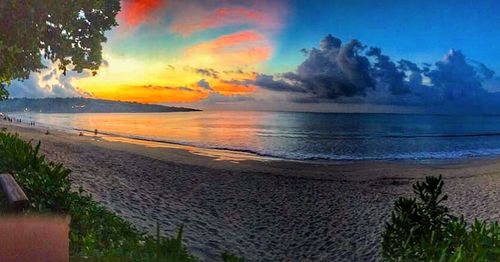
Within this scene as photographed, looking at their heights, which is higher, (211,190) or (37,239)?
(37,239)

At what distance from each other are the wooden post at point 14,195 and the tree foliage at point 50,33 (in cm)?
961

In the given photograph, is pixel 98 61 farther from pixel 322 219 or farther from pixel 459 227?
pixel 459 227

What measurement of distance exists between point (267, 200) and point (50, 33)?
44.1ft

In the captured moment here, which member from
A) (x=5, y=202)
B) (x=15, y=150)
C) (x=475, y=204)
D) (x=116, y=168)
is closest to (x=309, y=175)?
(x=475, y=204)

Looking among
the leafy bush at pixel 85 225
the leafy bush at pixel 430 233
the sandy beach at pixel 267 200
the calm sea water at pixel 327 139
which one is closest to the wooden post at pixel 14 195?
the leafy bush at pixel 85 225

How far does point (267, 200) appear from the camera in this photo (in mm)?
17391

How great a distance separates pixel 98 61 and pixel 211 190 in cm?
1063

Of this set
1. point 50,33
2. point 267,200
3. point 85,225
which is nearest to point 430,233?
point 85,225

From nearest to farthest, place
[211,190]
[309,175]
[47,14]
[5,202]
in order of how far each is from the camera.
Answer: [5,202]
[47,14]
[211,190]
[309,175]

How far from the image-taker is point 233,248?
10.6 metres

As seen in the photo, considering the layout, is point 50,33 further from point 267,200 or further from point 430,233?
point 430,233

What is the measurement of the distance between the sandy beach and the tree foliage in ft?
17.8

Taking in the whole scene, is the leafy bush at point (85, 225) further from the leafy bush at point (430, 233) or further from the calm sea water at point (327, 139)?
the calm sea water at point (327, 139)

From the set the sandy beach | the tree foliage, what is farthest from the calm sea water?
the tree foliage
